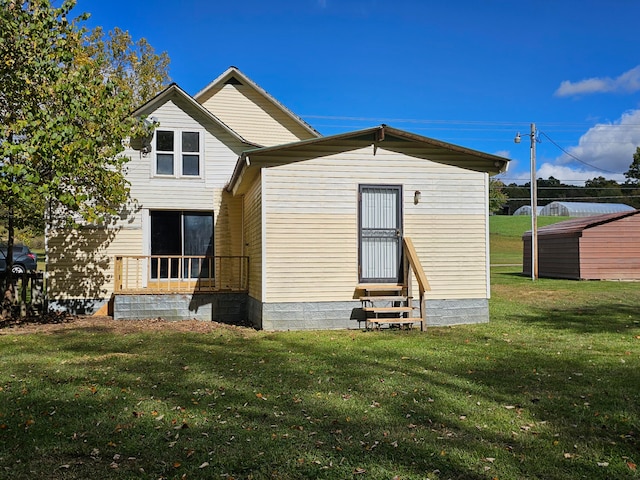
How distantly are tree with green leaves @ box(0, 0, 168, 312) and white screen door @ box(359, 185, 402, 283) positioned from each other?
4848mm

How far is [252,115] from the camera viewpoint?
15984 mm

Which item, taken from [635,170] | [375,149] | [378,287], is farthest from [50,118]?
[635,170]

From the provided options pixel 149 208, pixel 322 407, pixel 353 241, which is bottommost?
pixel 322 407

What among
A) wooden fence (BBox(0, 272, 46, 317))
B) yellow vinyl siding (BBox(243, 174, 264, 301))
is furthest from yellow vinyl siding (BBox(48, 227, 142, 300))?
yellow vinyl siding (BBox(243, 174, 264, 301))

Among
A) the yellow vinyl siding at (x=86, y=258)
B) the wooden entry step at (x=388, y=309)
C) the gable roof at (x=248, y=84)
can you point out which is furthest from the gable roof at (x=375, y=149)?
the gable roof at (x=248, y=84)

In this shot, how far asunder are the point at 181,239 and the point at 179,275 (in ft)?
5.16

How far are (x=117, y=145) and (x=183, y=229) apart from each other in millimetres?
3558

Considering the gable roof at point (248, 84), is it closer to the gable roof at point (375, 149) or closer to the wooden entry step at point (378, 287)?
the gable roof at point (375, 149)

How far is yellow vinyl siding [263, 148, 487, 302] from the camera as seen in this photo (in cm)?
962

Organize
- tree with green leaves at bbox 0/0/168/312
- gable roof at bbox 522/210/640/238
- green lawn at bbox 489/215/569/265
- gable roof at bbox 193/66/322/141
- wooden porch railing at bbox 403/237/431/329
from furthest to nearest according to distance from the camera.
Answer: green lawn at bbox 489/215/569/265 < gable roof at bbox 522/210/640/238 < gable roof at bbox 193/66/322/141 < wooden porch railing at bbox 403/237/431/329 < tree with green leaves at bbox 0/0/168/312

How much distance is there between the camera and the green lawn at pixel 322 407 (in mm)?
3555

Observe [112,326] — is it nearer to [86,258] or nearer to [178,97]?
[86,258]

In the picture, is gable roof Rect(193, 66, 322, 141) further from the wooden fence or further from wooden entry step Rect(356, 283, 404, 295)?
wooden entry step Rect(356, 283, 404, 295)

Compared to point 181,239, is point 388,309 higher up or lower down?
lower down
